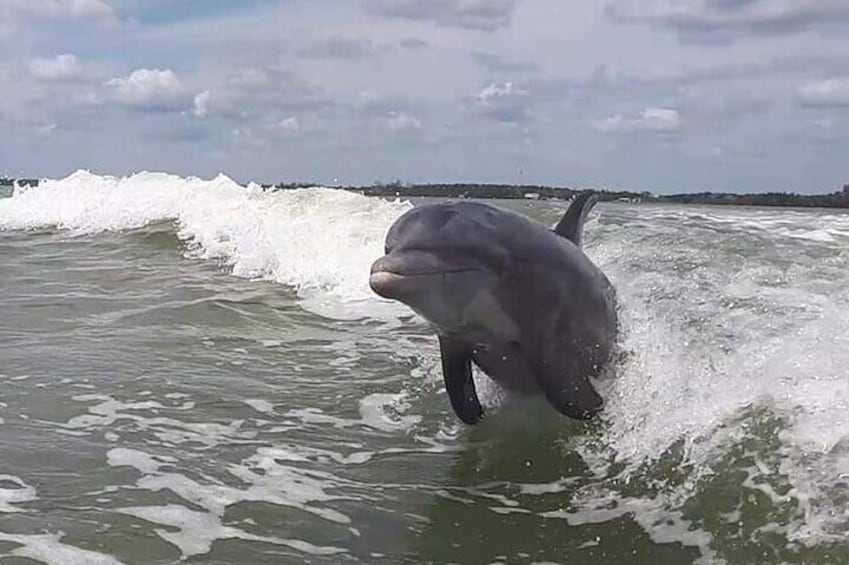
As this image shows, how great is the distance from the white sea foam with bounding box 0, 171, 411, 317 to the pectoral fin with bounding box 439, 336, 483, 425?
19.6 ft

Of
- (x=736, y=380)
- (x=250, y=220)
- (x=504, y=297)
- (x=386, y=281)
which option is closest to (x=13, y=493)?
(x=386, y=281)

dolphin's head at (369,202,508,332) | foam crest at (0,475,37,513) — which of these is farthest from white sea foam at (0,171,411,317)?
foam crest at (0,475,37,513)

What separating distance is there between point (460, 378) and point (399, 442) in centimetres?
86

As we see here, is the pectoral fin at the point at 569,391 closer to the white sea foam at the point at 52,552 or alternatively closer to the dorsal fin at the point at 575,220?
the dorsal fin at the point at 575,220

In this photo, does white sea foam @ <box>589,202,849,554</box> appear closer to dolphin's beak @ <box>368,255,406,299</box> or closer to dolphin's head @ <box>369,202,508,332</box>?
dolphin's head @ <box>369,202,508,332</box>

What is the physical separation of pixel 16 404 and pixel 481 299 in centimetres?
346

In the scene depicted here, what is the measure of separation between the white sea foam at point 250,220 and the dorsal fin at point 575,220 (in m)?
5.26

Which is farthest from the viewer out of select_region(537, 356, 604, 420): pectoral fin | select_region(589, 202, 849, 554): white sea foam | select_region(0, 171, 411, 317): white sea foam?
select_region(0, 171, 411, 317): white sea foam

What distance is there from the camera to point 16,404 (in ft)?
23.4

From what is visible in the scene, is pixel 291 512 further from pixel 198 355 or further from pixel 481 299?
pixel 198 355

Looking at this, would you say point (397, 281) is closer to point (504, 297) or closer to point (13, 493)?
point (504, 297)

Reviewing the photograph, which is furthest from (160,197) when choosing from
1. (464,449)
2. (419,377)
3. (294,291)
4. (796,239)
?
(464,449)

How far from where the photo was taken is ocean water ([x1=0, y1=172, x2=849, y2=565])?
16.2 feet

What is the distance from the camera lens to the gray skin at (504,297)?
536 centimetres
